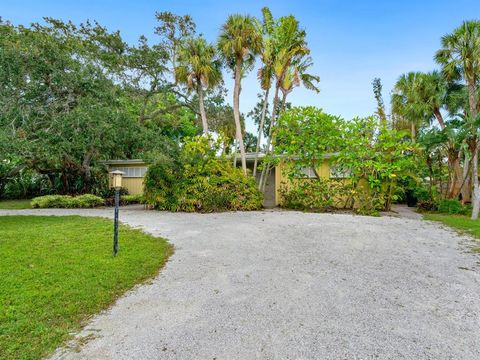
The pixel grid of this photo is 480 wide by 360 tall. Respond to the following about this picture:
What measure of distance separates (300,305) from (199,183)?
8.11 meters

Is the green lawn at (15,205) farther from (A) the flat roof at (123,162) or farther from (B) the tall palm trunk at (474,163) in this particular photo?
(B) the tall palm trunk at (474,163)

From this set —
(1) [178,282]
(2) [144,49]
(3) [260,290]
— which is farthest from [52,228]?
Answer: (2) [144,49]

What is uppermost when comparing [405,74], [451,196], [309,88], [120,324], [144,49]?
[144,49]

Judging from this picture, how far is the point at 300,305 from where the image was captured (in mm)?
3131

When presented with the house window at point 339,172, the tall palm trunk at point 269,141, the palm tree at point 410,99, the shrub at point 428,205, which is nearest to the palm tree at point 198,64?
the tall palm trunk at point 269,141

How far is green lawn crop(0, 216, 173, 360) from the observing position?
101 inches

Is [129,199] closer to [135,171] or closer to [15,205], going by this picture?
[135,171]

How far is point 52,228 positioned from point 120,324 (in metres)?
5.85

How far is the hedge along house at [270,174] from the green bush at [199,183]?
1594 millimetres

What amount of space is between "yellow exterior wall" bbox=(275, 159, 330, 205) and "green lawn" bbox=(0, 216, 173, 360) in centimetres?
724

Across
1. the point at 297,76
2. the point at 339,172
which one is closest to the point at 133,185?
the point at 297,76

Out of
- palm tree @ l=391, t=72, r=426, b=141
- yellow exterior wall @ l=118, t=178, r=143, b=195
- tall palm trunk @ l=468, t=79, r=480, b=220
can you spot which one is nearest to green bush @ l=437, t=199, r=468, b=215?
tall palm trunk @ l=468, t=79, r=480, b=220

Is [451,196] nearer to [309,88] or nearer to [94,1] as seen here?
[309,88]

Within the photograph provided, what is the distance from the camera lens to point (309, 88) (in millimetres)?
12633
